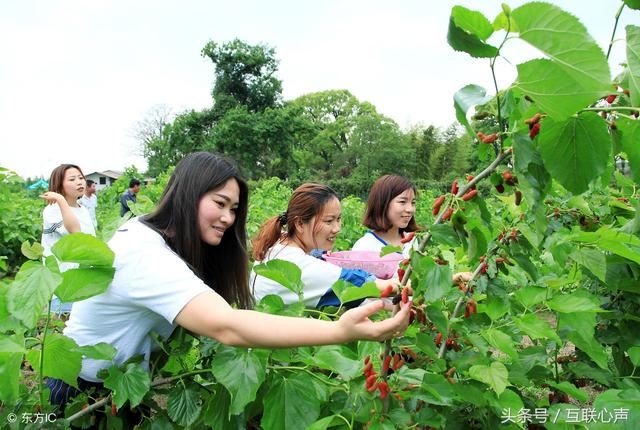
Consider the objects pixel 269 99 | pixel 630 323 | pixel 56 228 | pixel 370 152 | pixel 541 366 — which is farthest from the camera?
pixel 370 152

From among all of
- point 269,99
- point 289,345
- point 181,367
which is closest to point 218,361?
point 289,345

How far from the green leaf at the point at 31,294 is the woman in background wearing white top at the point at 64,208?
11.6 feet

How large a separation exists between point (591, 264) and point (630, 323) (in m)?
0.58

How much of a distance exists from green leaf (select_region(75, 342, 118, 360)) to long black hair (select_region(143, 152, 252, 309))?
0.39 meters

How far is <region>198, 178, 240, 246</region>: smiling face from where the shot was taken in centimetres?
170

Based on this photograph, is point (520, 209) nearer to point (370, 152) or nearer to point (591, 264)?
point (591, 264)

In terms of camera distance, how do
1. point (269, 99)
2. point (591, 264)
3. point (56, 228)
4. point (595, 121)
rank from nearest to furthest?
point (595, 121) → point (591, 264) → point (56, 228) → point (269, 99)

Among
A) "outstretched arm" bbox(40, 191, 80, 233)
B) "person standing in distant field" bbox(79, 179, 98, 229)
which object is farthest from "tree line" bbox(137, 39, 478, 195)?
"outstretched arm" bbox(40, 191, 80, 233)

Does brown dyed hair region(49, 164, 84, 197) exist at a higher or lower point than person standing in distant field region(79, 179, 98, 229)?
higher

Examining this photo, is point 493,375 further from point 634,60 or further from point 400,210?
point 400,210

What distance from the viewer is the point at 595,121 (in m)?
0.96

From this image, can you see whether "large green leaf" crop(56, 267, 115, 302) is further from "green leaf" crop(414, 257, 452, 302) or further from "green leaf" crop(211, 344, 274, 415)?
"green leaf" crop(414, 257, 452, 302)

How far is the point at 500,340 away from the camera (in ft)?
3.88

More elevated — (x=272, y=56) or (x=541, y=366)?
(x=272, y=56)
